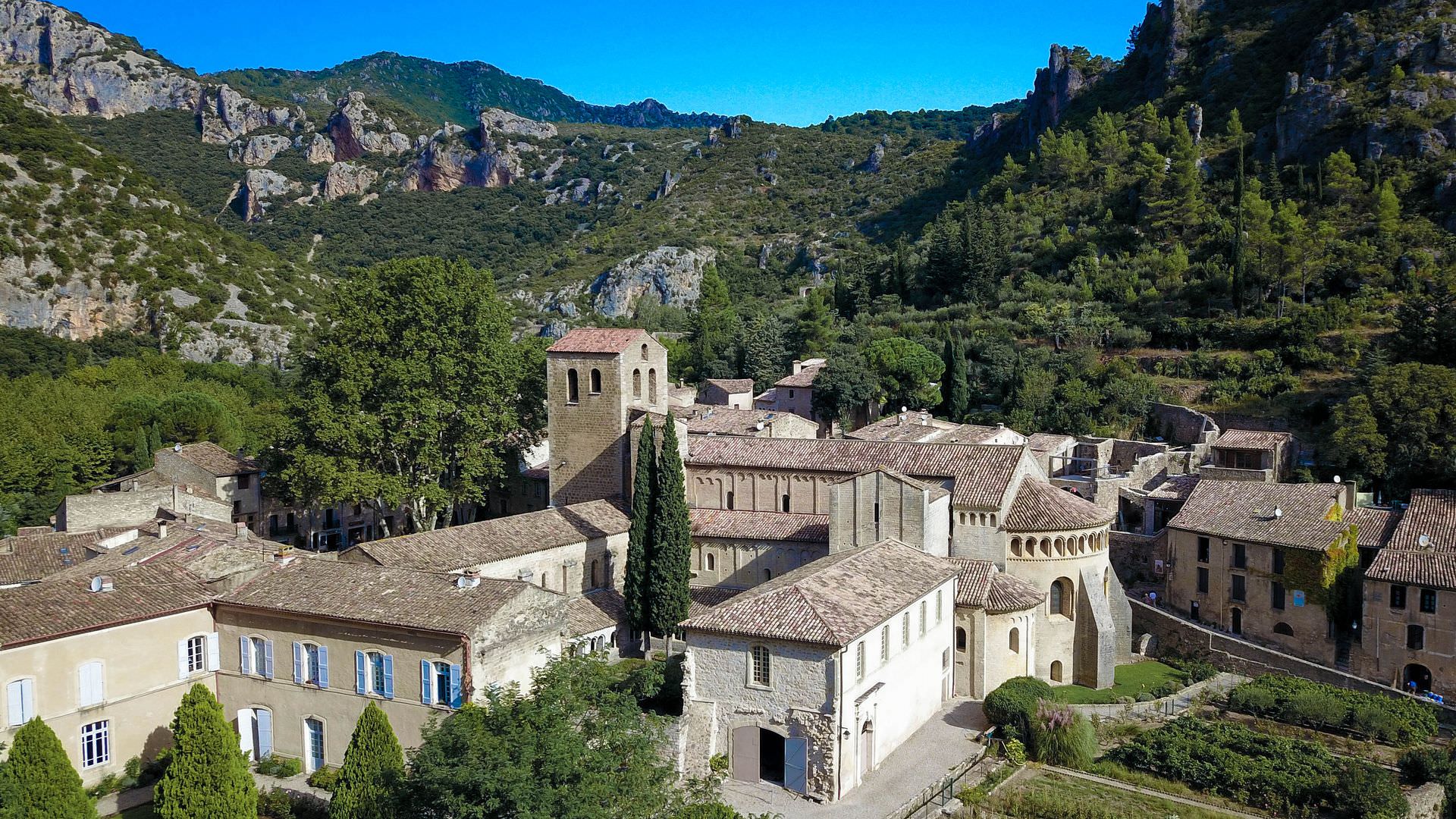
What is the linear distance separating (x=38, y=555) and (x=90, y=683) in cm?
1122

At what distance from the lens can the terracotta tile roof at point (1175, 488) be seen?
4944 centimetres

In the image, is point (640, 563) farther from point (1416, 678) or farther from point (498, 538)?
point (1416, 678)

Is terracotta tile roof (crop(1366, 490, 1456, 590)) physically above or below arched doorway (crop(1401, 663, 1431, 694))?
above

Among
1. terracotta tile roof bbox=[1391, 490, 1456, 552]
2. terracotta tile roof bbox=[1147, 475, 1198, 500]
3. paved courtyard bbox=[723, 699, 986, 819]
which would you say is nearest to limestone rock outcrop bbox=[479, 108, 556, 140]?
terracotta tile roof bbox=[1147, 475, 1198, 500]

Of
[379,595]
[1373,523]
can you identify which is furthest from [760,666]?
[1373,523]

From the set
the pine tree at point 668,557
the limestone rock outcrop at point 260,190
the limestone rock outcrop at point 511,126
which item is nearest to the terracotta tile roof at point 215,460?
the pine tree at point 668,557

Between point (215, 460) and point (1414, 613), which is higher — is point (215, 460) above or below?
above

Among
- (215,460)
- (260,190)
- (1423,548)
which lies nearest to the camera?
(1423,548)

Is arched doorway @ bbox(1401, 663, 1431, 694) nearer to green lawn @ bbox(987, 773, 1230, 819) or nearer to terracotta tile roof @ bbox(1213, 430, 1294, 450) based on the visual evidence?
→ green lawn @ bbox(987, 773, 1230, 819)

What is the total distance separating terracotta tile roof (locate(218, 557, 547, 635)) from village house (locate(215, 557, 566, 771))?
0.04 metres

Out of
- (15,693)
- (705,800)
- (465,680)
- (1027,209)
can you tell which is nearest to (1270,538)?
(705,800)

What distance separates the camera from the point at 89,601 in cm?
2753

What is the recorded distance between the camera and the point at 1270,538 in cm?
4075

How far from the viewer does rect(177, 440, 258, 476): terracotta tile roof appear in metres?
51.1
